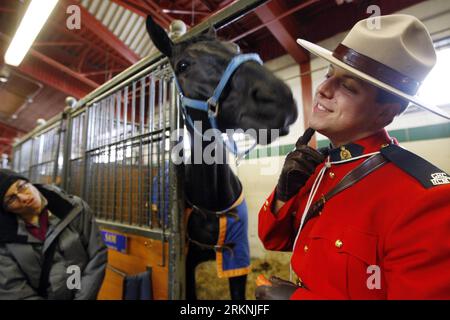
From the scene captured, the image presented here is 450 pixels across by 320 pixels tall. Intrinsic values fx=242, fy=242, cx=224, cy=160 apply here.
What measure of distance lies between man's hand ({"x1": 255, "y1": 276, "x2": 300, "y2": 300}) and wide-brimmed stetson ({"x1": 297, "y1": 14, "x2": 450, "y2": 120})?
0.48m

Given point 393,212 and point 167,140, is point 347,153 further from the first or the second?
point 167,140

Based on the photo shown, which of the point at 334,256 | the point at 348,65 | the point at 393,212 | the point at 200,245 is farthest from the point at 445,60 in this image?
the point at 200,245

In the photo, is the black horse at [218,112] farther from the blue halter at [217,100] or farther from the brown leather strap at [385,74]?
the brown leather strap at [385,74]

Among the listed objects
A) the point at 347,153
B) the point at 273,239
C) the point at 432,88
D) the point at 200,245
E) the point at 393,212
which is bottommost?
the point at 200,245

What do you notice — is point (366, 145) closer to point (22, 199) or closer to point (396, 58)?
point (396, 58)

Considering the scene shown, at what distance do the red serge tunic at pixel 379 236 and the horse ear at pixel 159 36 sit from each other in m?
1.02

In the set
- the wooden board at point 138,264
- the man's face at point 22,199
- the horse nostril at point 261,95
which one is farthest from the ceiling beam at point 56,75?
the horse nostril at point 261,95

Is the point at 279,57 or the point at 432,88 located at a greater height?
the point at 279,57

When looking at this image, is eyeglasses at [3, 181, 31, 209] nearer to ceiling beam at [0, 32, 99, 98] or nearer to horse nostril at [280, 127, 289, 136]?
horse nostril at [280, 127, 289, 136]

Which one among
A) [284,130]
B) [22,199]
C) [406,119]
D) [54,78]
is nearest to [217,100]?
[284,130]

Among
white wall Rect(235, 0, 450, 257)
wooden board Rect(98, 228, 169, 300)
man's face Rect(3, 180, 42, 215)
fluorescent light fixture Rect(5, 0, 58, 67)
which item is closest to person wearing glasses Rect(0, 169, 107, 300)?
man's face Rect(3, 180, 42, 215)

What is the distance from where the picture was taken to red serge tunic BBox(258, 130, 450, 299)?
41 cm

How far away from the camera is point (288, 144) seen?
1062mm

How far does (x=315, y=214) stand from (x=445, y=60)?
0.60 m
